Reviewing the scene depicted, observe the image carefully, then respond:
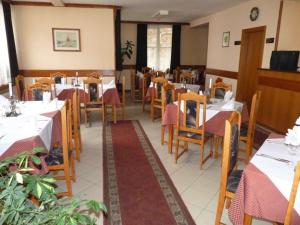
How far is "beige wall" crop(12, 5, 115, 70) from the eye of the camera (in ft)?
20.0

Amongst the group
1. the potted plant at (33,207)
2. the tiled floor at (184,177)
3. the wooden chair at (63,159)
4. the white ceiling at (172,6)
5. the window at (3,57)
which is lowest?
the tiled floor at (184,177)

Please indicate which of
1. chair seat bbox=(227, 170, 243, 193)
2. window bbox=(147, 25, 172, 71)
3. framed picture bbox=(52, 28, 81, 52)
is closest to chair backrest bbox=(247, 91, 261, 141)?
chair seat bbox=(227, 170, 243, 193)

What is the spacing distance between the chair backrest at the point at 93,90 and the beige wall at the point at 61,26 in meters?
2.17

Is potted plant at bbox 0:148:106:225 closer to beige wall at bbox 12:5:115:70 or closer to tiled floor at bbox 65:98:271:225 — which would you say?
tiled floor at bbox 65:98:271:225

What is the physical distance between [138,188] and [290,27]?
4.44 meters

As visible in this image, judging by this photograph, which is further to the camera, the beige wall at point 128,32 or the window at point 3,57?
the beige wall at point 128,32

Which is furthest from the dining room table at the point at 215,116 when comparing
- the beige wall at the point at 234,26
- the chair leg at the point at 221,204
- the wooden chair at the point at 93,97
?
the beige wall at the point at 234,26

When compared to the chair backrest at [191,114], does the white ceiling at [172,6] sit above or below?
above

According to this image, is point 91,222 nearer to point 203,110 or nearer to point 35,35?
point 203,110

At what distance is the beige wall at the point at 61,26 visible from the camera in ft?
20.0

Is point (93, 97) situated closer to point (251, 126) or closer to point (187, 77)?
point (187, 77)

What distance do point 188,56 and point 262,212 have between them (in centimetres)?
876

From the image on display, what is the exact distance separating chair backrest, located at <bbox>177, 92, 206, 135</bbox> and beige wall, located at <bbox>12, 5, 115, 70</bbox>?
4170 millimetres

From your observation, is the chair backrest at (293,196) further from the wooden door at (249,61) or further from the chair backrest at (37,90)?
the wooden door at (249,61)
